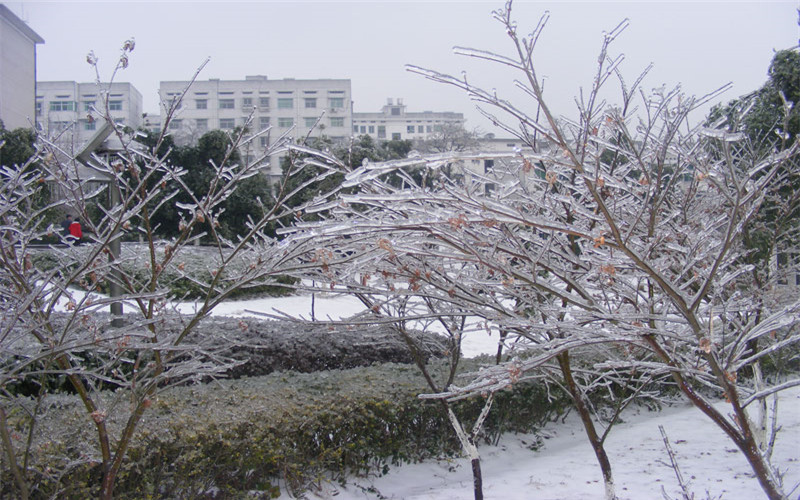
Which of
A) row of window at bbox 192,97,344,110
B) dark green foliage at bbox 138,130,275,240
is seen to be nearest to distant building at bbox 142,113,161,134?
dark green foliage at bbox 138,130,275,240

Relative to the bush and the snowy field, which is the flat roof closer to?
the bush

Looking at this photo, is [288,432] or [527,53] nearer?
[527,53]

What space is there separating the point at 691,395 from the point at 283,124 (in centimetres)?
5096

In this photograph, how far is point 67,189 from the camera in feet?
7.55

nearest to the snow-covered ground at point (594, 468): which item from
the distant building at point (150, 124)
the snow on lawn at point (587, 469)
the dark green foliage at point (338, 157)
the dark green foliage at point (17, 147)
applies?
the snow on lawn at point (587, 469)

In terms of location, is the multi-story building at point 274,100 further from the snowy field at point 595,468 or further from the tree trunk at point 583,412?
the tree trunk at point 583,412

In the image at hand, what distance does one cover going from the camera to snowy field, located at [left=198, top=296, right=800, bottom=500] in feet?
11.5

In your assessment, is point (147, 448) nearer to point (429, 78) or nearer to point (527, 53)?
point (429, 78)

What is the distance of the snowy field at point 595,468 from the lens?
3516mm

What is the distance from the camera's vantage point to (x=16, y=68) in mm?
31109

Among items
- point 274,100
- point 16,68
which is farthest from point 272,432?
point 274,100

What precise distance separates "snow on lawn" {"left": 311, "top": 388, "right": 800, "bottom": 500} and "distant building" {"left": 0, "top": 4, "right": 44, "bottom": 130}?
31653 mm

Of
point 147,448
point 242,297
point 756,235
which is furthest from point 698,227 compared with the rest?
point 242,297

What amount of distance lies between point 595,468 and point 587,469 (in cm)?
6
